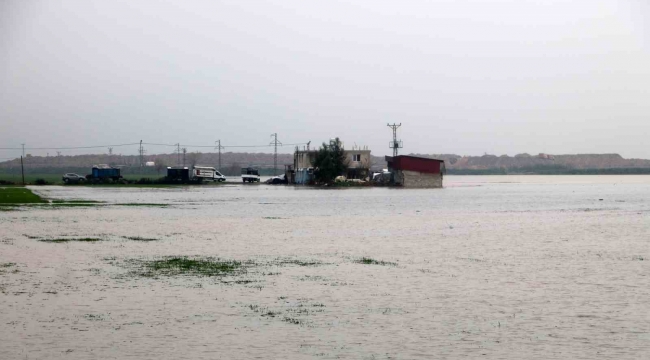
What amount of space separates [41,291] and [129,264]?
5.10m

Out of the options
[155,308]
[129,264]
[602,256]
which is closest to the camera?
[155,308]

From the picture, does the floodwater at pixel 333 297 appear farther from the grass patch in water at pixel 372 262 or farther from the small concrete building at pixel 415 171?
the small concrete building at pixel 415 171

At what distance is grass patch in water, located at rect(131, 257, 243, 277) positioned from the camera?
75.6 feet

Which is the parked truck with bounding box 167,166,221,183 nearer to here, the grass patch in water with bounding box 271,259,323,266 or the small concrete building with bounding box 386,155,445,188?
the small concrete building with bounding box 386,155,445,188

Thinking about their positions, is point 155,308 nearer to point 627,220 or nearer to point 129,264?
point 129,264

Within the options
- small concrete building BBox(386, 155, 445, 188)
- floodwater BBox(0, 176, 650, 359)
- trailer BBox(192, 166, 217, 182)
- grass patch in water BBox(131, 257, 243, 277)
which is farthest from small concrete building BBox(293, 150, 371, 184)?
grass patch in water BBox(131, 257, 243, 277)

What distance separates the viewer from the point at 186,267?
24328mm

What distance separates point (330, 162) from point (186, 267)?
280ft

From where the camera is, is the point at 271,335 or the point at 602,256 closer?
the point at 271,335

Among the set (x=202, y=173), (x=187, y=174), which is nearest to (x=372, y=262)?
(x=187, y=174)

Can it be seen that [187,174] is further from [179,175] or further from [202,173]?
[202,173]

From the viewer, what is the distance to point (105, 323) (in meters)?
16.3

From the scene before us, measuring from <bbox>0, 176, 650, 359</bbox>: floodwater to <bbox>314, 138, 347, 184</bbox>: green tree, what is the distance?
231 ft

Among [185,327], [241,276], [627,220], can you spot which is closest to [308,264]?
[241,276]
